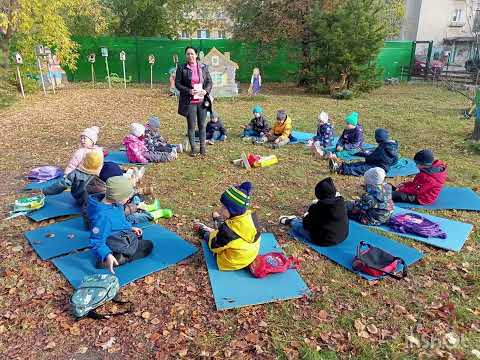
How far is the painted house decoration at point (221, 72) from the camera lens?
17.8 m

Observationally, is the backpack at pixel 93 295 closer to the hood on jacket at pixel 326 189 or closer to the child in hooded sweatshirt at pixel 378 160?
the hood on jacket at pixel 326 189

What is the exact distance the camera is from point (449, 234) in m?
5.46

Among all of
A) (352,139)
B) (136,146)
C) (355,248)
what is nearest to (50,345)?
(355,248)

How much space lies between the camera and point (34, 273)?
180 inches

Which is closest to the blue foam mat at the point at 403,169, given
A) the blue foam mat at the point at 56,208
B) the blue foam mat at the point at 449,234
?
the blue foam mat at the point at 449,234

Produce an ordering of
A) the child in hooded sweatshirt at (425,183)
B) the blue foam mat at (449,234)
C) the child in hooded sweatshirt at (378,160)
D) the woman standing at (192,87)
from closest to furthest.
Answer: the blue foam mat at (449,234) < the child in hooded sweatshirt at (425,183) < the child in hooded sweatshirt at (378,160) < the woman standing at (192,87)

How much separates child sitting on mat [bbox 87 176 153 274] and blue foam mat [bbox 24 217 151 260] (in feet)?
2.24

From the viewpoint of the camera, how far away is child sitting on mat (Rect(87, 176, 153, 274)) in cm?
433

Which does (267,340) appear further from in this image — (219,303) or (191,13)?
(191,13)

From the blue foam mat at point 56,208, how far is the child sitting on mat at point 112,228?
169cm

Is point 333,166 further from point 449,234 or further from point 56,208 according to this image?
point 56,208

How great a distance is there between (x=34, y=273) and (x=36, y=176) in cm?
343

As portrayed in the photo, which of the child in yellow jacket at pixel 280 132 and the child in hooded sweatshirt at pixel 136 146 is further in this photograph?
the child in yellow jacket at pixel 280 132

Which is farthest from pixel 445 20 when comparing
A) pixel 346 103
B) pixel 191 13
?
pixel 346 103
